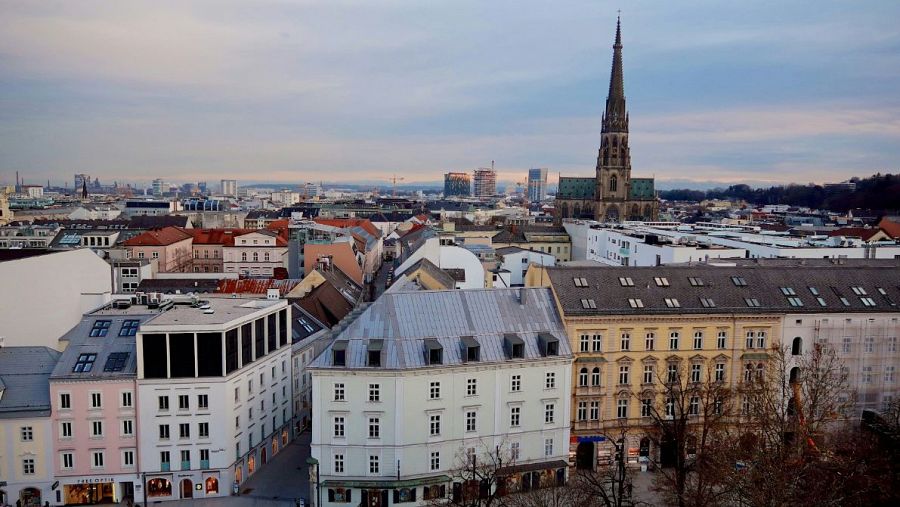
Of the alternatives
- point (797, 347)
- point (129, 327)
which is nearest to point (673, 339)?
point (797, 347)

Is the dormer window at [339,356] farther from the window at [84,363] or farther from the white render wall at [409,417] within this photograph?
the window at [84,363]

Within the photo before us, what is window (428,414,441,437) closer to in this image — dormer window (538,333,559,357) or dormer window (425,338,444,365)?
dormer window (425,338,444,365)

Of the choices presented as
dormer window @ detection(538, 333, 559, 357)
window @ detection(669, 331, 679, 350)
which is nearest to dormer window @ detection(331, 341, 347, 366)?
dormer window @ detection(538, 333, 559, 357)

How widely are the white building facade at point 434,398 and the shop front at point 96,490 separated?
12697mm

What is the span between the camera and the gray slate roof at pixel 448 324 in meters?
44.7

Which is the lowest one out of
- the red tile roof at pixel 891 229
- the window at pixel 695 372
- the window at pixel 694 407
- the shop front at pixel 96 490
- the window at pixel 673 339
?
the shop front at pixel 96 490

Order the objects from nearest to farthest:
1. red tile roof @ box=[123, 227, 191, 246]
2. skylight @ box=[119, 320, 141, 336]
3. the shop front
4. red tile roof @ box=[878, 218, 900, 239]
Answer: the shop front, skylight @ box=[119, 320, 141, 336], red tile roof @ box=[123, 227, 191, 246], red tile roof @ box=[878, 218, 900, 239]

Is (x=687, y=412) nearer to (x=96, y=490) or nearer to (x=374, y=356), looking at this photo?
(x=374, y=356)

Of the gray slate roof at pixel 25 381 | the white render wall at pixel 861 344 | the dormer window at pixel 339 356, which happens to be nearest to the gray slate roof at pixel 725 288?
the white render wall at pixel 861 344

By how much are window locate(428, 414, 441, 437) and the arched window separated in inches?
1126

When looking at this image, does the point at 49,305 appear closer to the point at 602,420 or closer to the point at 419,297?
the point at 419,297

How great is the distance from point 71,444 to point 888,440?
180 feet

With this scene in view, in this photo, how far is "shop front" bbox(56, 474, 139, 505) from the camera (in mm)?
44500

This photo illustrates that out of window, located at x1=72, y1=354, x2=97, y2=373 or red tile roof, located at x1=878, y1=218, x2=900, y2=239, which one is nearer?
window, located at x1=72, y1=354, x2=97, y2=373
